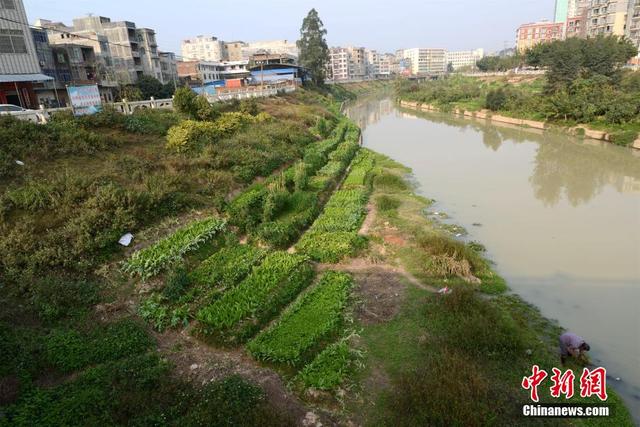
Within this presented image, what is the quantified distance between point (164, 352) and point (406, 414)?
4.88m

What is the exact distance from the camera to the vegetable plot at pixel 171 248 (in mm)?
9898

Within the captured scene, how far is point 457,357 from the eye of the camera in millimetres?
6977

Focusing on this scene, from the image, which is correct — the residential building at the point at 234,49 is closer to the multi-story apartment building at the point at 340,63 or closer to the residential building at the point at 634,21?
the multi-story apartment building at the point at 340,63

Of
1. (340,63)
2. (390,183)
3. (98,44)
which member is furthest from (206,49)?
(390,183)

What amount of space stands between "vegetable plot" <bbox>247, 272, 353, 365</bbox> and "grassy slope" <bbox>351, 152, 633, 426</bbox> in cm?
92

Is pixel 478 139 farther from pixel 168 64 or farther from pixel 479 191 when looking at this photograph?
pixel 168 64

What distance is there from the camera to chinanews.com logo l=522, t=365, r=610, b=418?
6.20 meters

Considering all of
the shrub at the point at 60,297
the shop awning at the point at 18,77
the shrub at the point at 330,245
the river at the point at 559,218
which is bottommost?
the river at the point at 559,218

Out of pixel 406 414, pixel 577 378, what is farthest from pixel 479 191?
pixel 406 414

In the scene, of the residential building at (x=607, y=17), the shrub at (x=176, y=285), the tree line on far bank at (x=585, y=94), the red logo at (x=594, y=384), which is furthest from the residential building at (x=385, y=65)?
the red logo at (x=594, y=384)

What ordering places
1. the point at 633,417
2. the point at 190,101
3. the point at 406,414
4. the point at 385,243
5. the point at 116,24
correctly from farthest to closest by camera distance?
the point at 116,24 → the point at 190,101 → the point at 385,243 → the point at 633,417 → the point at 406,414

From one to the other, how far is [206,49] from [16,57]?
94.7 metres

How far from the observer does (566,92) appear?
1377 inches

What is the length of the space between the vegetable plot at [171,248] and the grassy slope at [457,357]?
5.66 m
